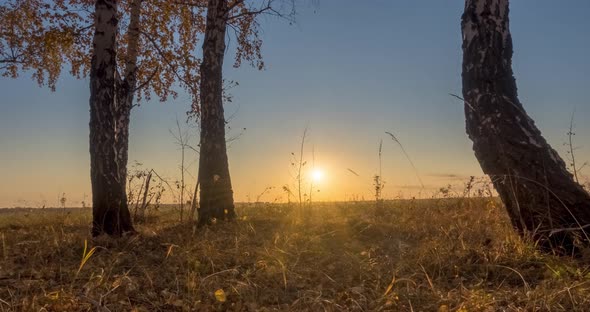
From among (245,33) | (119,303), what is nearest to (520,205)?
(119,303)

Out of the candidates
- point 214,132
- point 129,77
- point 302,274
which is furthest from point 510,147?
point 129,77

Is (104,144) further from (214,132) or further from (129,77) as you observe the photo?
(129,77)

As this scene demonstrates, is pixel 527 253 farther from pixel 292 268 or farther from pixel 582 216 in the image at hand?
pixel 292 268

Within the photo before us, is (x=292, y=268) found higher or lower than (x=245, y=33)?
lower

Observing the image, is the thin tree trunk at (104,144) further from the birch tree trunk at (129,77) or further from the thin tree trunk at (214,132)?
the birch tree trunk at (129,77)

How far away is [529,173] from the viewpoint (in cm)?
537

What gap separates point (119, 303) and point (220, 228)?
446 centimetres

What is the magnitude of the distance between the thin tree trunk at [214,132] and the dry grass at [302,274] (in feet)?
6.03

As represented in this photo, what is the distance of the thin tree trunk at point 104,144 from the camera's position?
7.36m

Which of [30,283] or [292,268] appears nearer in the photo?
[30,283]

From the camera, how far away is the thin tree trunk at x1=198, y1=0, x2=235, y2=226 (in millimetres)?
9219

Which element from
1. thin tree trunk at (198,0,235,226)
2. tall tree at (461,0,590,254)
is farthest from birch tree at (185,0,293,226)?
tall tree at (461,0,590,254)

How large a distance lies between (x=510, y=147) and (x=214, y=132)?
5552 millimetres

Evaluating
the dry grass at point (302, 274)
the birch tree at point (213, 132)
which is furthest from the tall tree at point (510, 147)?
the birch tree at point (213, 132)
